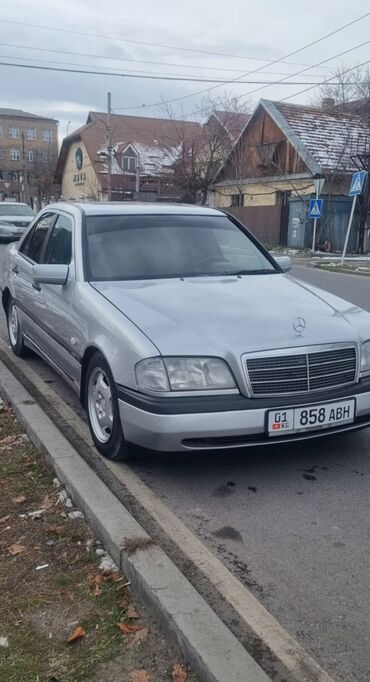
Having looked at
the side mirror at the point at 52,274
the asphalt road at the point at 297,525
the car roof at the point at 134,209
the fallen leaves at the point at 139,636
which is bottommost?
the asphalt road at the point at 297,525

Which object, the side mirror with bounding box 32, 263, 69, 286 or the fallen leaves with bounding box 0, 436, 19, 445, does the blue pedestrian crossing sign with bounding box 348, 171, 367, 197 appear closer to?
the side mirror with bounding box 32, 263, 69, 286

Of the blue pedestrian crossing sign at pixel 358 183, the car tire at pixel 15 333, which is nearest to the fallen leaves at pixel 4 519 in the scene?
the car tire at pixel 15 333

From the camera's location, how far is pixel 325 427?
3.83m

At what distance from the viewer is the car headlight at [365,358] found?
13.1 ft

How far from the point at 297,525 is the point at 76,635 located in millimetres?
1349

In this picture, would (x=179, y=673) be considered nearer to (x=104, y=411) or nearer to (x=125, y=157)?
(x=104, y=411)

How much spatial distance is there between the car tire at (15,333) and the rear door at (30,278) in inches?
8.1

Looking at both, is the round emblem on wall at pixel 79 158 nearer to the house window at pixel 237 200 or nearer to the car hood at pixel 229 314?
the house window at pixel 237 200

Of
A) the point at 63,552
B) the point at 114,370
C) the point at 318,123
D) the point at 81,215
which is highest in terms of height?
the point at 318,123

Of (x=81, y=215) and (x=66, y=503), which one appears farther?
(x=81, y=215)

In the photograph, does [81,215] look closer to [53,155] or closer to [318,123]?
[318,123]

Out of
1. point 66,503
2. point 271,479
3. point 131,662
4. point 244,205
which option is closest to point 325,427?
point 271,479

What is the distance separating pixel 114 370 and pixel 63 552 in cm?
110

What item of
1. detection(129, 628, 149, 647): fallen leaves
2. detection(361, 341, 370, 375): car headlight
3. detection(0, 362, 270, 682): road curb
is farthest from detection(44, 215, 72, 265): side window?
detection(129, 628, 149, 647): fallen leaves
